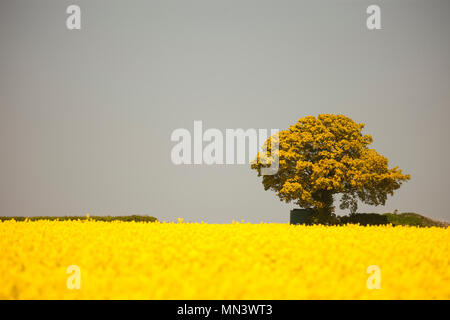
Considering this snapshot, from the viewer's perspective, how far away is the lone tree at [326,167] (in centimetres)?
3853

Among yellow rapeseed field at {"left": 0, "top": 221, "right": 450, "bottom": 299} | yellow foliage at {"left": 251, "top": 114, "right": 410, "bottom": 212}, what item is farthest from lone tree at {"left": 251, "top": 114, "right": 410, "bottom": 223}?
yellow rapeseed field at {"left": 0, "top": 221, "right": 450, "bottom": 299}

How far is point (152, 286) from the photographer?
7.40 meters

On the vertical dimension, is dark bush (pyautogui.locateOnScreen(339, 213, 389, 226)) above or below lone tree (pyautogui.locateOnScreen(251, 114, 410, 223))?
Result: below

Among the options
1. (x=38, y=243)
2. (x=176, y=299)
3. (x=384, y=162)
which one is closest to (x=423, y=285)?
(x=176, y=299)

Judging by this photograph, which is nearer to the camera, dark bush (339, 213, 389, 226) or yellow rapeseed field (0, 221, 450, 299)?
yellow rapeseed field (0, 221, 450, 299)

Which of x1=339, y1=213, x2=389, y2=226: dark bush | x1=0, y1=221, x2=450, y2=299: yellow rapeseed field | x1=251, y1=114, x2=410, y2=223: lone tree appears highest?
x1=251, y1=114, x2=410, y2=223: lone tree

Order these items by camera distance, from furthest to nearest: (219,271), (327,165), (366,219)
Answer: (366,219) → (327,165) → (219,271)

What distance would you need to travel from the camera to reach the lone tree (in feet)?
126

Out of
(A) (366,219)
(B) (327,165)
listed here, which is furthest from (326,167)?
(A) (366,219)

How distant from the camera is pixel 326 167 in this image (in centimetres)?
3900

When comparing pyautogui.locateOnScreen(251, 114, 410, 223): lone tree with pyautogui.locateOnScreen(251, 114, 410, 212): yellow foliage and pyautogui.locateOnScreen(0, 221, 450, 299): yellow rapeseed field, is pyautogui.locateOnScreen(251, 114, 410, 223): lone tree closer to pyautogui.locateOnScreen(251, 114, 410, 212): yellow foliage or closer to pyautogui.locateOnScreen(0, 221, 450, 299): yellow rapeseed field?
pyautogui.locateOnScreen(251, 114, 410, 212): yellow foliage

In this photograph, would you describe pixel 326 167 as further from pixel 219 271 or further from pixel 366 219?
pixel 219 271
